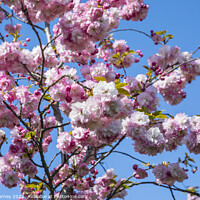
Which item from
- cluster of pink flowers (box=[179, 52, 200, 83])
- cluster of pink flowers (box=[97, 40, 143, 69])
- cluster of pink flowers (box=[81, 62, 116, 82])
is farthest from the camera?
cluster of pink flowers (box=[97, 40, 143, 69])

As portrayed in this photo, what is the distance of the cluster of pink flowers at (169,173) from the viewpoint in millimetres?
3252

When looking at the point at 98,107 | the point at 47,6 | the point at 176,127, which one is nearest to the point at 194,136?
the point at 176,127

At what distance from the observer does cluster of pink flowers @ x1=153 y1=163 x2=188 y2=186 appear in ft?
10.7

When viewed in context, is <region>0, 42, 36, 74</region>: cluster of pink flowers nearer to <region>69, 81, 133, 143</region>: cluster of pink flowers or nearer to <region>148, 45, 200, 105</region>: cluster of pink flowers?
<region>69, 81, 133, 143</region>: cluster of pink flowers

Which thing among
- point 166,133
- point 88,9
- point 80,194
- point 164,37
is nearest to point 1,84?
point 88,9

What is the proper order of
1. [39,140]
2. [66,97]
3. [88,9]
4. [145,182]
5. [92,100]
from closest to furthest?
[92,100] → [66,97] → [88,9] → [39,140] → [145,182]

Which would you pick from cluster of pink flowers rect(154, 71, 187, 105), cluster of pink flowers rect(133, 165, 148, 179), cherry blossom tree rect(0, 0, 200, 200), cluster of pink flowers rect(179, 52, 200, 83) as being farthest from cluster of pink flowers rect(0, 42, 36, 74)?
cluster of pink flowers rect(179, 52, 200, 83)

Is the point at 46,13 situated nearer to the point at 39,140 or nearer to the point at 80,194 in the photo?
the point at 39,140

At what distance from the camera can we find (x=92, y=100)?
1.92 metres

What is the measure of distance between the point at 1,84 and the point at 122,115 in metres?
1.45

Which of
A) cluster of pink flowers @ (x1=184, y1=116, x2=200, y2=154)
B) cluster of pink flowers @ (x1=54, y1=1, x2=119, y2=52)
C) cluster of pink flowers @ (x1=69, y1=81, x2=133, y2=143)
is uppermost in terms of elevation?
cluster of pink flowers @ (x1=54, y1=1, x2=119, y2=52)

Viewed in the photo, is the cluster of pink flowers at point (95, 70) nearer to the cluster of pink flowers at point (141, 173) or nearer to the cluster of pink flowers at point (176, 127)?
the cluster of pink flowers at point (176, 127)

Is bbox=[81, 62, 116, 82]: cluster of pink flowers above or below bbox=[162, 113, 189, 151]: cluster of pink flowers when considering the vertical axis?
above

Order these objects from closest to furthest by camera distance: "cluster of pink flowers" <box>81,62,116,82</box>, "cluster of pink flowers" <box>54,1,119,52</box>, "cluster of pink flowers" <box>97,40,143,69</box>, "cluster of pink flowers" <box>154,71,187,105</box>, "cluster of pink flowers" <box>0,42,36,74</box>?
1. "cluster of pink flowers" <box>54,1,119,52</box>
2. "cluster of pink flowers" <box>0,42,36,74</box>
3. "cluster of pink flowers" <box>81,62,116,82</box>
4. "cluster of pink flowers" <box>154,71,187,105</box>
5. "cluster of pink flowers" <box>97,40,143,69</box>
